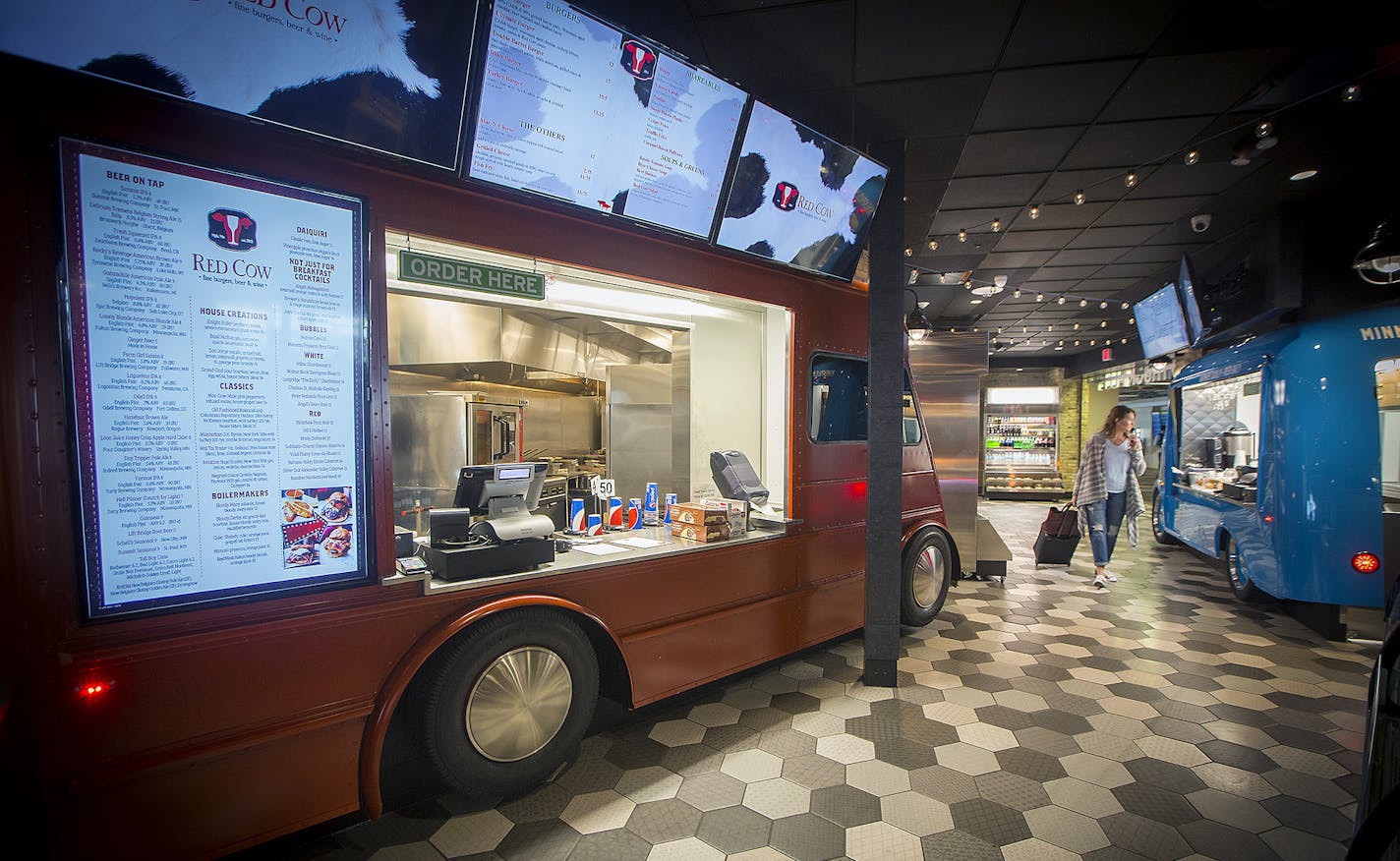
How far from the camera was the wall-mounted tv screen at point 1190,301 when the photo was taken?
6410 mm

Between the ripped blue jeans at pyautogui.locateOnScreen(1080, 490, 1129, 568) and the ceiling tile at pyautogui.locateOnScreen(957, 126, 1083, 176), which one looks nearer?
the ceiling tile at pyautogui.locateOnScreen(957, 126, 1083, 176)

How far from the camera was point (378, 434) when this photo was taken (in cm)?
216

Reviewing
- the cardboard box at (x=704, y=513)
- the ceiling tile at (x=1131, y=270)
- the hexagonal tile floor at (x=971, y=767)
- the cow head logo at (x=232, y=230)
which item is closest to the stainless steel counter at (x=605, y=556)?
the cardboard box at (x=704, y=513)

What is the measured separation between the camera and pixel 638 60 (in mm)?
2717

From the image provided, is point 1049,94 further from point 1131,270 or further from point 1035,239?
point 1131,270

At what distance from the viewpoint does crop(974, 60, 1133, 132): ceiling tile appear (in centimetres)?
344

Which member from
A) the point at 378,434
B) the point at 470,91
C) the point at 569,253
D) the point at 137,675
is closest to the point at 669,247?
the point at 569,253

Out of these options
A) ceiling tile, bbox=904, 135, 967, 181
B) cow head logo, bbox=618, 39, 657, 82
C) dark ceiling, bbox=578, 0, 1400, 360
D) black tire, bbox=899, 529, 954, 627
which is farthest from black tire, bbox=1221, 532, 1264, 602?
cow head logo, bbox=618, 39, 657, 82

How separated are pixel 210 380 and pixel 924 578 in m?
4.84

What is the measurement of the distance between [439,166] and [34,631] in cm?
198

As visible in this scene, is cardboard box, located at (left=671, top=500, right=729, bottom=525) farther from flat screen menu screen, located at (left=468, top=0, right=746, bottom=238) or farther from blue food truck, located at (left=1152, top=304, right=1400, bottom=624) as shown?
A: blue food truck, located at (left=1152, top=304, right=1400, bottom=624)

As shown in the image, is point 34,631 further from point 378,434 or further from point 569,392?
point 569,392

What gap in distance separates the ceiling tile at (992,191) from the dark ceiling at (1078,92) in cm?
2

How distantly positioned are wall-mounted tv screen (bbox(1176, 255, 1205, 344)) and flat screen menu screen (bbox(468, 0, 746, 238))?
6.31m
